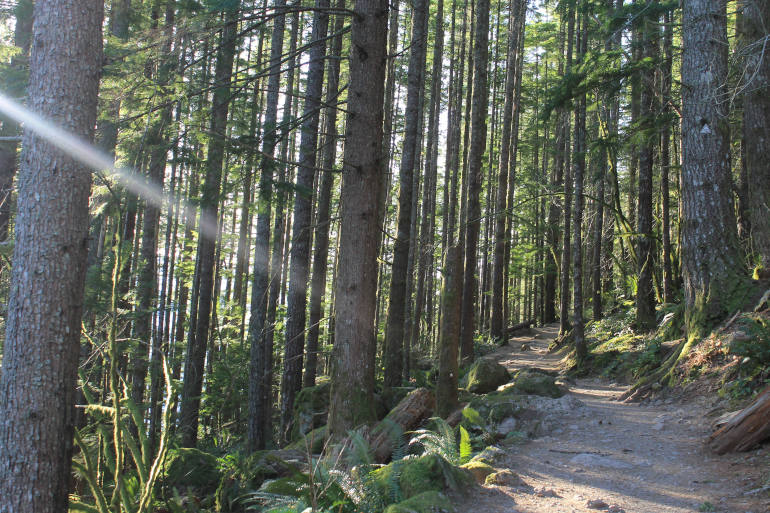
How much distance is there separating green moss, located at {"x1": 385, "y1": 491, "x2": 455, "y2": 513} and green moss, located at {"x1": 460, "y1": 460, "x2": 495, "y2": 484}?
1.02 metres

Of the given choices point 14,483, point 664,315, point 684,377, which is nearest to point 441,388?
point 684,377

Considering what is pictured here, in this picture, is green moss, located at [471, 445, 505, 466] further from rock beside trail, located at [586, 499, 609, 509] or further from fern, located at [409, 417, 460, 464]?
rock beside trail, located at [586, 499, 609, 509]

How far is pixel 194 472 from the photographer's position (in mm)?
7438

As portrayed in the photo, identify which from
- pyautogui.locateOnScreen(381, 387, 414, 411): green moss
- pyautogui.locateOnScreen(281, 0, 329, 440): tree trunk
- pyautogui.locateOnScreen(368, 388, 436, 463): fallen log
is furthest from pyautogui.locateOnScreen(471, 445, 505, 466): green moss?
pyautogui.locateOnScreen(281, 0, 329, 440): tree trunk

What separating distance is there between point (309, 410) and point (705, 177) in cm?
804

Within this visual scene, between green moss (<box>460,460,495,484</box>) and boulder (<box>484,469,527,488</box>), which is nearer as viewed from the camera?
boulder (<box>484,469,527,488</box>)

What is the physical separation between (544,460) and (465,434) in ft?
3.00

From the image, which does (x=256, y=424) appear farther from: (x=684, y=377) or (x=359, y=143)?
(x=684, y=377)

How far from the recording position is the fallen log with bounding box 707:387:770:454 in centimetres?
457

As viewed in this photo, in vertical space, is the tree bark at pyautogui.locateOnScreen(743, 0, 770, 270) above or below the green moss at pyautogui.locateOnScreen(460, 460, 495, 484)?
above

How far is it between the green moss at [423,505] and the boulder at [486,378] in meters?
6.63

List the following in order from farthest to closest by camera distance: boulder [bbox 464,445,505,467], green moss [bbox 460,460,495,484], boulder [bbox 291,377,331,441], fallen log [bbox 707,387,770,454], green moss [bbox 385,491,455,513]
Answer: boulder [bbox 291,377,331,441], boulder [bbox 464,445,505,467], green moss [bbox 460,460,495,484], fallen log [bbox 707,387,770,454], green moss [bbox 385,491,455,513]

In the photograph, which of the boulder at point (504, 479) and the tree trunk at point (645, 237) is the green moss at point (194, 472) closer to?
the boulder at point (504, 479)

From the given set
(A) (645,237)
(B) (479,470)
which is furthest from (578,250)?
(B) (479,470)
